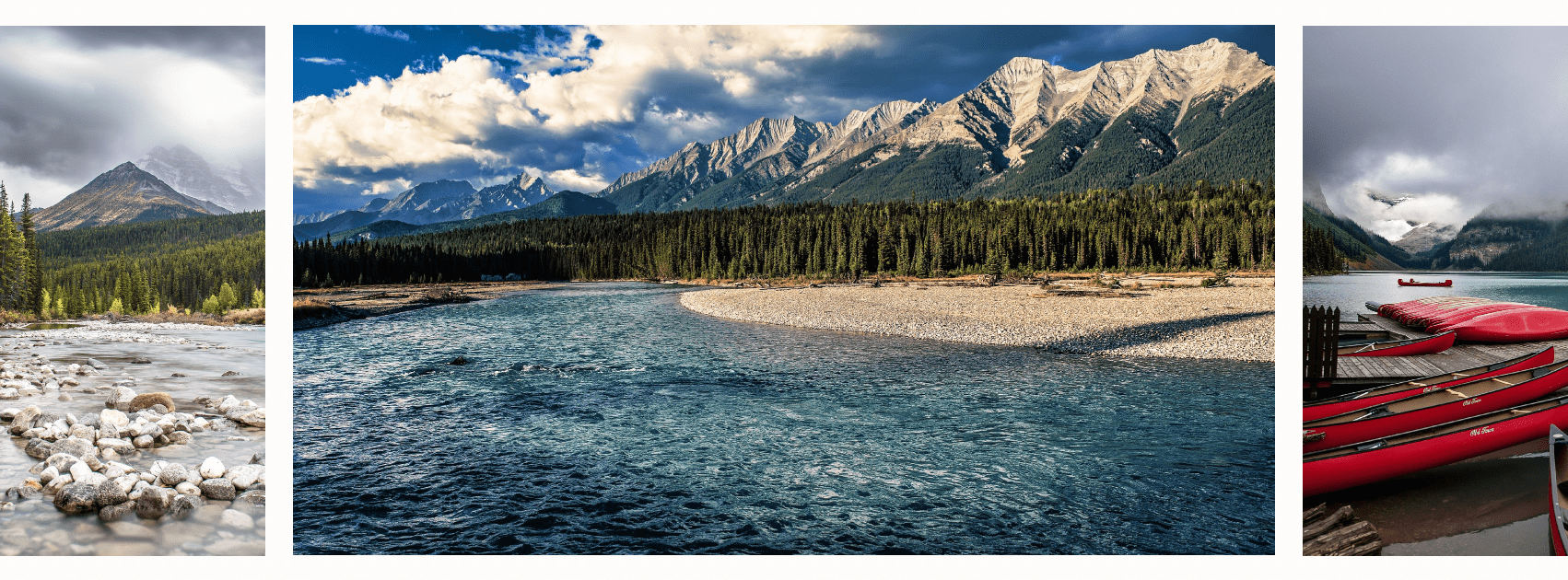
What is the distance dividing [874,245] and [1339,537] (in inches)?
1341

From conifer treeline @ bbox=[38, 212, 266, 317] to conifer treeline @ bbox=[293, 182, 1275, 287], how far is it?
567cm

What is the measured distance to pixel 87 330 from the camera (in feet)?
38.2

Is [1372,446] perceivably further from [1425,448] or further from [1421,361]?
[1421,361]

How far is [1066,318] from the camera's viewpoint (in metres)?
14.6

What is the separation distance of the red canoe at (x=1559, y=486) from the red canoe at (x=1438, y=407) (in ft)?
3.91

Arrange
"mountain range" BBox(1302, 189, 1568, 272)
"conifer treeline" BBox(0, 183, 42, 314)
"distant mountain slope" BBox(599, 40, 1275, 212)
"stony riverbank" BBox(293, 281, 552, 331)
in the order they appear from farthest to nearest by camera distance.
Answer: "distant mountain slope" BBox(599, 40, 1275, 212)
"stony riverbank" BBox(293, 281, 552, 331)
"conifer treeline" BBox(0, 183, 42, 314)
"mountain range" BBox(1302, 189, 1568, 272)

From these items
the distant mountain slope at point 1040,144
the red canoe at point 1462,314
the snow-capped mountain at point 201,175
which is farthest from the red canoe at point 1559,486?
the distant mountain slope at point 1040,144

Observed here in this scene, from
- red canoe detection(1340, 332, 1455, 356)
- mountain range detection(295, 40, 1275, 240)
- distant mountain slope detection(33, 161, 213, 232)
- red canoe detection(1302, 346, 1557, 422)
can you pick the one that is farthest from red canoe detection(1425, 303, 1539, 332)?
mountain range detection(295, 40, 1275, 240)

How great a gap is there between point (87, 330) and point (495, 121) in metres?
12.5

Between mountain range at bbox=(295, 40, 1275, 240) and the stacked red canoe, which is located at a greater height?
mountain range at bbox=(295, 40, 1275, 240)

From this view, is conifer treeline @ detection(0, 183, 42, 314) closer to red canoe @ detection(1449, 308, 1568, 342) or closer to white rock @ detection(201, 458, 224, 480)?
white rock @ detection(201, 458, 224, 480)

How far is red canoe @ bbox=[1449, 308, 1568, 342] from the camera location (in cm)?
839

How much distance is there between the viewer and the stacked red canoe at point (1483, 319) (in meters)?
8.47
